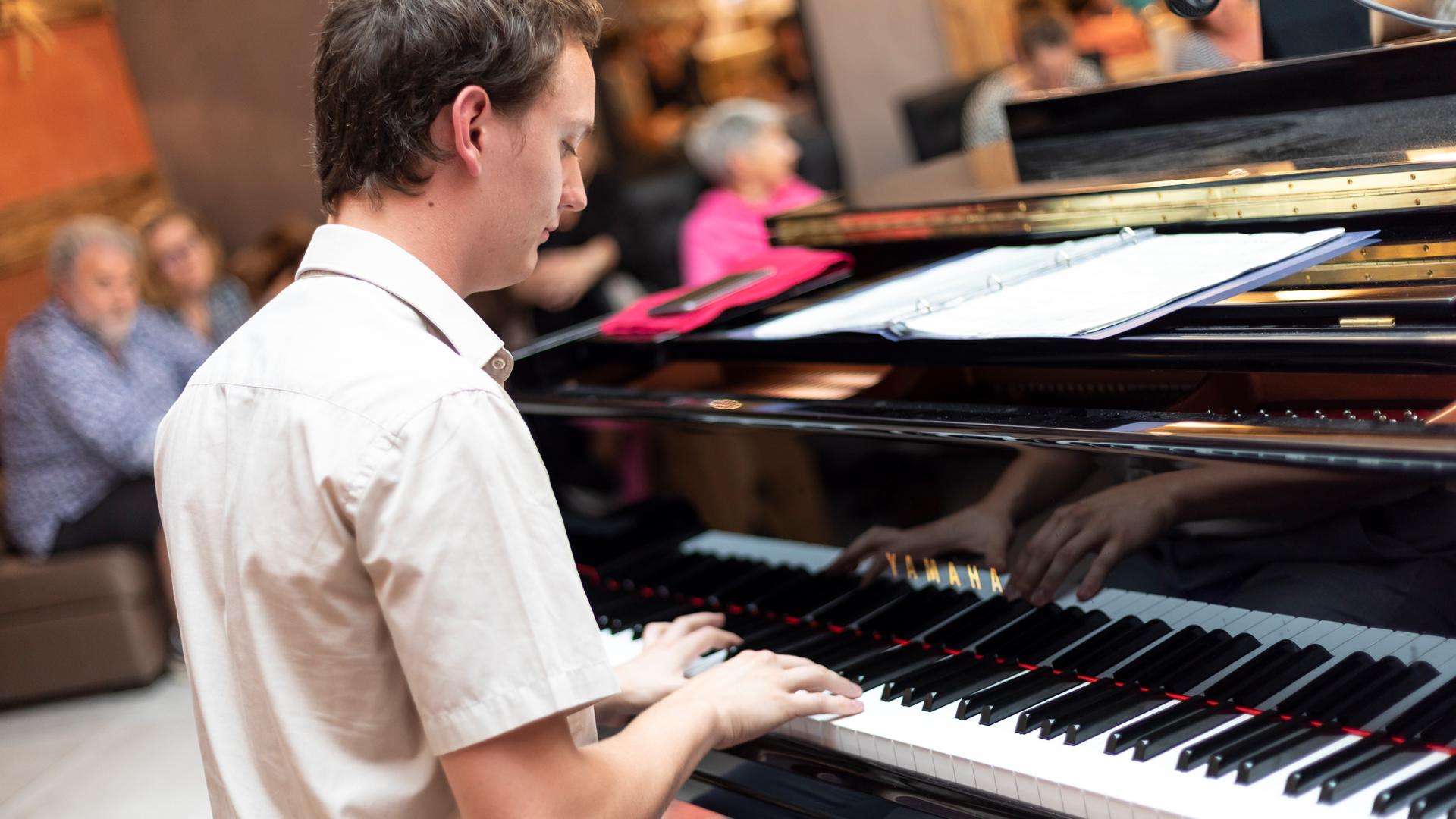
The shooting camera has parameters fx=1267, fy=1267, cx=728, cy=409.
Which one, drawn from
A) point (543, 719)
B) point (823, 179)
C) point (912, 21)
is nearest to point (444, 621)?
point (543, 719)

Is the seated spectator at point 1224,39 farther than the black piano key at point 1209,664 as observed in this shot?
Yes

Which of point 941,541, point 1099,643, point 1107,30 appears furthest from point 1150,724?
point 1107,30

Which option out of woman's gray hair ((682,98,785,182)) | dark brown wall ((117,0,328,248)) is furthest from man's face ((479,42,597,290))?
dark brown wall ((117,0,328,248))

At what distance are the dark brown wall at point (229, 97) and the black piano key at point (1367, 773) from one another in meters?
5.85

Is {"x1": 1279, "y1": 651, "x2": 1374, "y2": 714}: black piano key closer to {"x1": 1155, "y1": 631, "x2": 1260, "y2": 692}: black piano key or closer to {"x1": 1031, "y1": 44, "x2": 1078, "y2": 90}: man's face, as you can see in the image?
{"x1": 1155, "y1": 631, "x2": 1260, "y2": 692}: black piano key

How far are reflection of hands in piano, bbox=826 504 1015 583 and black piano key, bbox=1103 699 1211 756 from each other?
243 mm

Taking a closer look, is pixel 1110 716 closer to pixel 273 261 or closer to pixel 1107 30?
pixel 273 261

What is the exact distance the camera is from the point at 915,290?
5.65 feet

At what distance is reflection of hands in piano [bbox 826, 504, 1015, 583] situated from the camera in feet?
4.48

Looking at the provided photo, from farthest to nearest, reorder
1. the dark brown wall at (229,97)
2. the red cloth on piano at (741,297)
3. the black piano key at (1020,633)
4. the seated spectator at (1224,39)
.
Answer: the dark brown wall at (229,97) < the seated spectator at (1224,39) < the red cloth on piano at (741,297) < the black piano key at (1020,633)

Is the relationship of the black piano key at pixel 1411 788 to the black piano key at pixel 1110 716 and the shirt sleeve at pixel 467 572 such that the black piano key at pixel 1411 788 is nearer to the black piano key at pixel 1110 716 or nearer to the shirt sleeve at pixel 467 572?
the black piano key at pixel 1110 716

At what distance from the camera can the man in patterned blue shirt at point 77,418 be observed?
4277mm

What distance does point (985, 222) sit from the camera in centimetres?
182

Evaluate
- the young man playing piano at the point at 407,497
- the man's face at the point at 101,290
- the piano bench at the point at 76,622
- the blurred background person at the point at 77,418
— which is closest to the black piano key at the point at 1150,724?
the young man playing piano at the point at 407,497
